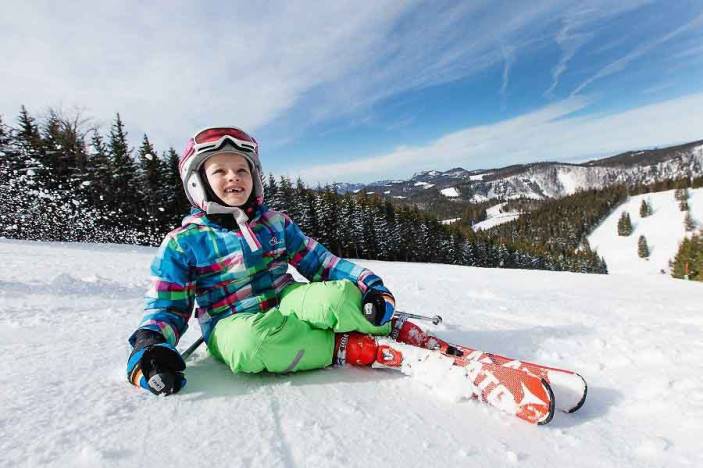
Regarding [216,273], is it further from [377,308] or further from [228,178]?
[377,308]

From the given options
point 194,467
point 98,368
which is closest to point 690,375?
point 194,467

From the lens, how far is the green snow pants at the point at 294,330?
206 cm

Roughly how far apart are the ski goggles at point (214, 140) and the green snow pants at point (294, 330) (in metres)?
1.17

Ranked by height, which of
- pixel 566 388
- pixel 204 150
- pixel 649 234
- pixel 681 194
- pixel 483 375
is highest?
pixel 204 150

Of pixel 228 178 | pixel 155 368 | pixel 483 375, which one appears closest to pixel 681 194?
pixel 483 375

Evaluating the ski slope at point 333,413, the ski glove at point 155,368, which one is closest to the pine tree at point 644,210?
the ski slope at point 333,413

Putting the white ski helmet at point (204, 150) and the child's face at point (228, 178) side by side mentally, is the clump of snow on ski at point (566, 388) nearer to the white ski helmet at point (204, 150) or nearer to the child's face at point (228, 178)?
the child's face at point (228, 178)

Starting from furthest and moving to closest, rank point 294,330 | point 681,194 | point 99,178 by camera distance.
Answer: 1. point 681,194
2. point 99,178
3. point 294,330

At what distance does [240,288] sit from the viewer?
8.35 ft

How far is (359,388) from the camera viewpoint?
207cm

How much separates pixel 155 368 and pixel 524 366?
2.01 meters

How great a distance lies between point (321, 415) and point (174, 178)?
31.6 m

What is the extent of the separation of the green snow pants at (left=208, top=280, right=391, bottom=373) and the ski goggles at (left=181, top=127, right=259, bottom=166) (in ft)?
3.85

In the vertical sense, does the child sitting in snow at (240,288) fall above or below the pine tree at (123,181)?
below
